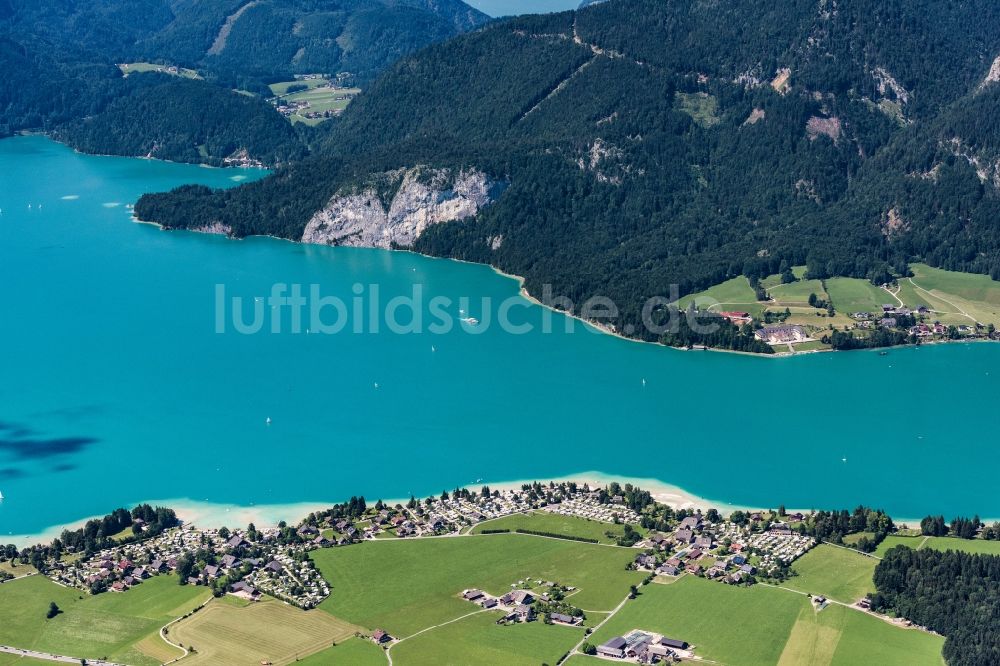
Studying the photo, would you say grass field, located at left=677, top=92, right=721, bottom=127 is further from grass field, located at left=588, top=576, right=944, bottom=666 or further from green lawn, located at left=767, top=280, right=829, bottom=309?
grass field, located at left=588, top=576, right=944, bottom=666

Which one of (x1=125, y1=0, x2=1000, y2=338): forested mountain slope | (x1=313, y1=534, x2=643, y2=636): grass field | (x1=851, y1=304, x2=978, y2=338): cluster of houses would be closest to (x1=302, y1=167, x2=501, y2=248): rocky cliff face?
(x1=125, y1=0, x2=1000, y2=338): forested mountain slope

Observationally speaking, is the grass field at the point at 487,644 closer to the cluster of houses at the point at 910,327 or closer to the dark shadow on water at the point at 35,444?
the dark shadow on water at the point at 35,444

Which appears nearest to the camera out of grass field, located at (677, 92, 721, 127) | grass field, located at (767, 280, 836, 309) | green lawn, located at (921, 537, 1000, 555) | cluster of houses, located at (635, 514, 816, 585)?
cluster of houses, located at (635, 514, 816, 585)

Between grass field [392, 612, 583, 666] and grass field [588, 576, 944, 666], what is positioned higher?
grass field [588, 576, 944, 666]

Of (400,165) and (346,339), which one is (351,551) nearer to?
(346,339)

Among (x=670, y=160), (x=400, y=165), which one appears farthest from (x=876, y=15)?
(x=400, y=165)
